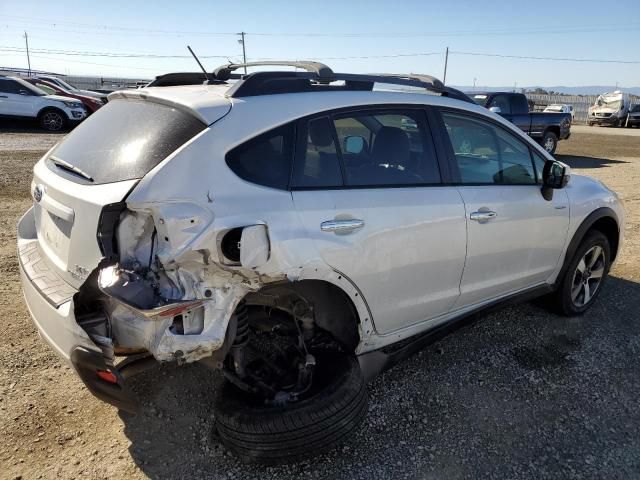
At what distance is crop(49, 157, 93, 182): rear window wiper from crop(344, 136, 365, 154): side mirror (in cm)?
131

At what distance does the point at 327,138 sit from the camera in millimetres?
2746

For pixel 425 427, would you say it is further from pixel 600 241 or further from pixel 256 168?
pixel 600 241

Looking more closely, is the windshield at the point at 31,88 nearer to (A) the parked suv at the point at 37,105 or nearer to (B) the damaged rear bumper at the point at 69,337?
(A) the parked suv at the point at 37,105

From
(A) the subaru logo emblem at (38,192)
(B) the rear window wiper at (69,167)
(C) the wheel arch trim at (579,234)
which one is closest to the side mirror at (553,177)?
(C) the wheel arch trim at (579,234)

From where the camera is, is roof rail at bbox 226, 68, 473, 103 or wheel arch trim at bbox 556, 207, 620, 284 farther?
wheel arch trim at bbox 556, 207, 620, 284

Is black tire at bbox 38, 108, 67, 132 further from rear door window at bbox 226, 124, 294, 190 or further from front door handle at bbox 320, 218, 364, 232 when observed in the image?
front door handle at bbox 320, 218, 364, 232

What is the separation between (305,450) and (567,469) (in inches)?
52.7

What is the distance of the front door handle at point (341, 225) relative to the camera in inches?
101

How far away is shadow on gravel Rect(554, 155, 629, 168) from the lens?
46.5 feet

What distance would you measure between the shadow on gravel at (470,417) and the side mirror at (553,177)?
3.76 feet

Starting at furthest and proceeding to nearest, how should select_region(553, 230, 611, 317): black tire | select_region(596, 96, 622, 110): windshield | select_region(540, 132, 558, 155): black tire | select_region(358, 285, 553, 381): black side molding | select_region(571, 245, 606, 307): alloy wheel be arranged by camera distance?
select_region(596, 96, 622, 110): windshield < select_region(540, 132, 558, 155): black tire < select_region(571, 245, 606, 307): alloy wheel < select_region(553, 230, 611, 317): black tire < select_region(358, 285, 553, 381): black side molding

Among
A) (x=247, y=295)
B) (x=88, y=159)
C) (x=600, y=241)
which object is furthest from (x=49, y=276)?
(x=600, y=241)

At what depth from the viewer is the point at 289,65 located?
3354 mm

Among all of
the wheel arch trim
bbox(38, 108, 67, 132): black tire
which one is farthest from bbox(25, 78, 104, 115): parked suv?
the wheel arch trim
